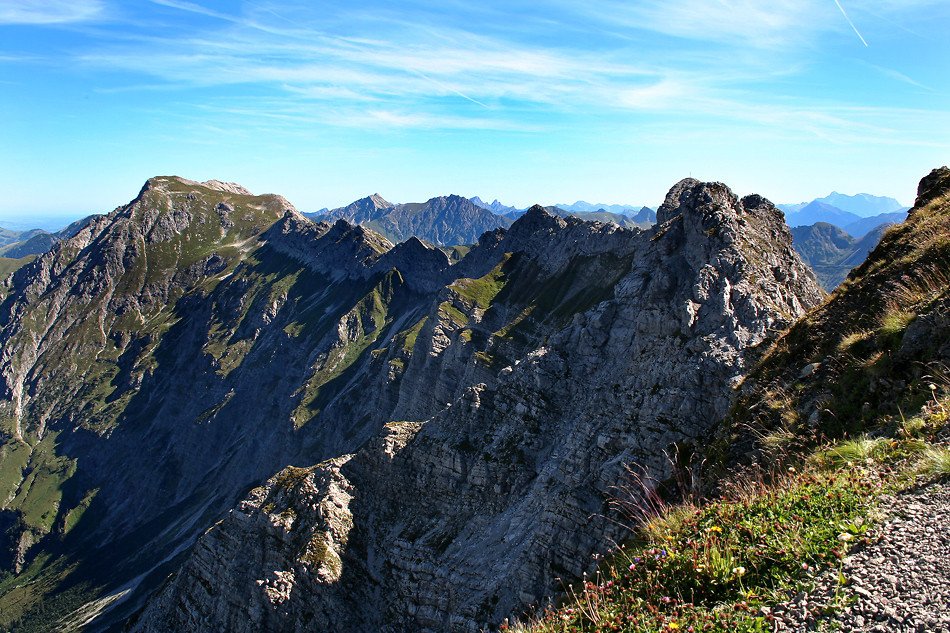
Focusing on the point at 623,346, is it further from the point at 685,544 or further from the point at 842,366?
the point at 685,544

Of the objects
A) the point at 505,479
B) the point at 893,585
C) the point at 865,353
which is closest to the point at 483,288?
the point at 505,479

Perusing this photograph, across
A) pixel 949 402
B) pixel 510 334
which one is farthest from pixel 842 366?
pixel 510 334

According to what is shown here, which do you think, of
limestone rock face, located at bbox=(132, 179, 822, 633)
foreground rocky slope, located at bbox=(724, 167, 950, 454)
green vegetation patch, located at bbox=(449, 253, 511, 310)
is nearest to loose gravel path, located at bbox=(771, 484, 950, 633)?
foreground rocky slope, located at bbox=(724, 167, 950, 454)

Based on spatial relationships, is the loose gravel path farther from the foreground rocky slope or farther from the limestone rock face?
the limestone rock face

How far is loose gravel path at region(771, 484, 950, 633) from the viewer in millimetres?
6691

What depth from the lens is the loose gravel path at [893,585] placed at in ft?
22.0

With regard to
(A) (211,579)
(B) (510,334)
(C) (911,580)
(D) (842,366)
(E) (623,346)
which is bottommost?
(A) (211,579)

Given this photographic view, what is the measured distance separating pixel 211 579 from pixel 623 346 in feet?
183

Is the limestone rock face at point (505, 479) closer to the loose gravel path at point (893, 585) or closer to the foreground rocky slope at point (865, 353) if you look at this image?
the foreground rocky slope at point (865, 353)

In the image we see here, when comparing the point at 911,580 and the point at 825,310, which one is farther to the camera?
the point at 825,310

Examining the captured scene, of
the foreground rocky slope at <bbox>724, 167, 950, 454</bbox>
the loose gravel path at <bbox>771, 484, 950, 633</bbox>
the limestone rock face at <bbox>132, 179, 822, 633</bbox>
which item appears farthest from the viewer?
the limestone rock face at <bbox>132, 179, 822, 633</bbox>

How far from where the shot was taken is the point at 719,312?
1796 inches

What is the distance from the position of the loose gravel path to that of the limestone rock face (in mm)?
26557

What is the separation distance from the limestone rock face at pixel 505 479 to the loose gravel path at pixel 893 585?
2656 cm
